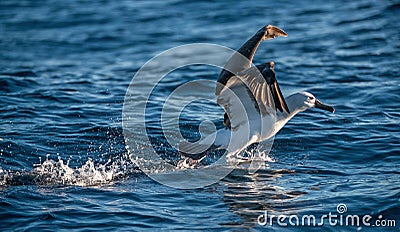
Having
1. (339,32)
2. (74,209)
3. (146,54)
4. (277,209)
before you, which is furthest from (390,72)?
(74,209)

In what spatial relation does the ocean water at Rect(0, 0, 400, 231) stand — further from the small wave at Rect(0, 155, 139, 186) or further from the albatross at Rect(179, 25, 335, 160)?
the albatross at Rect(179, 25, 335, 160)

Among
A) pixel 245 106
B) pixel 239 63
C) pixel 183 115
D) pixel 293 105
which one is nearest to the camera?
pixel 239 63

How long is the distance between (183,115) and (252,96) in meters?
2.75

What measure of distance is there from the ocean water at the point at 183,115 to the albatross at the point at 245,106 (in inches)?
17.7

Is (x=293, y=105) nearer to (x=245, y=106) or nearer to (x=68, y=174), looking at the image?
(x=245, y=106)

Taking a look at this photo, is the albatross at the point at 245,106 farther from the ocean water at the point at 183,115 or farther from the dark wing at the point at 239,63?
the ocean water at the point at 183,115

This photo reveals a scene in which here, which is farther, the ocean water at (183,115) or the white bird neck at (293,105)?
the white bird neck at (293,105)

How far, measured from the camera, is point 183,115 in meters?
11.8

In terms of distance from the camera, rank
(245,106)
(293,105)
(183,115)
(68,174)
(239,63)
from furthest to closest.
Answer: (183,115) → (293,105) → (245,106) → (239,63) → (68,174)

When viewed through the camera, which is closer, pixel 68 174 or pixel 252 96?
pixel 68 174

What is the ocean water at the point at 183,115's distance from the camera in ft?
25.9

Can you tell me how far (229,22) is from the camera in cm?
1945

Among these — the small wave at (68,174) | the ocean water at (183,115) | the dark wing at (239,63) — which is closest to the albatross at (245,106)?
the dark wing at (239,63)

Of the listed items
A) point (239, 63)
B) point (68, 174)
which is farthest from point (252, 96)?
point (68, 174)
